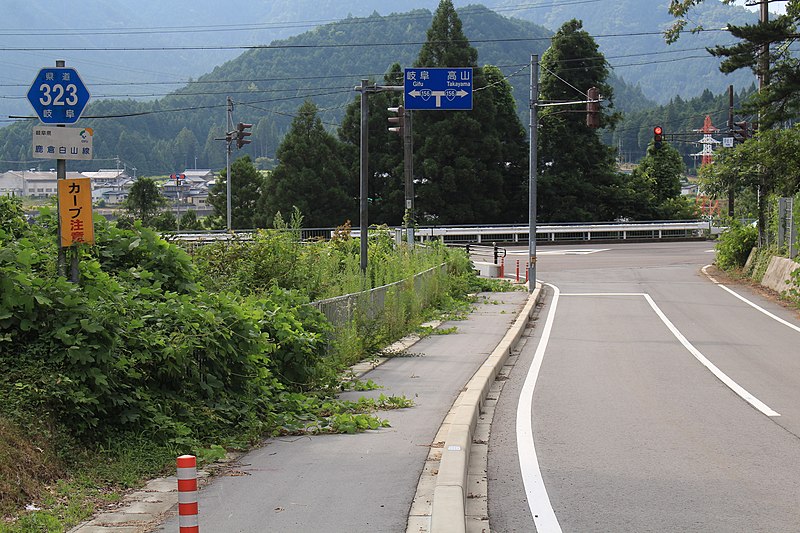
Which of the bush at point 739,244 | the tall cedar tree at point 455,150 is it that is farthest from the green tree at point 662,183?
the bush at point 739,244

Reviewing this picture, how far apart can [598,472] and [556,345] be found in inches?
418

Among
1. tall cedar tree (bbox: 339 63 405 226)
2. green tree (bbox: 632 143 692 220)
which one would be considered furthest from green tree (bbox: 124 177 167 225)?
green tree (bbox: 632 143 692 220)

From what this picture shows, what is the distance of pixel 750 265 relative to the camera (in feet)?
117

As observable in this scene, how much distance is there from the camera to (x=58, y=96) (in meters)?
9.03

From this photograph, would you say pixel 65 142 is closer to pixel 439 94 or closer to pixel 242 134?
pixel 439 94

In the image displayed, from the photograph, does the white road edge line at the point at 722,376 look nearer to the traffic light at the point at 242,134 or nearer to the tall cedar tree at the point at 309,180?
the traffic light at the point at 242,134

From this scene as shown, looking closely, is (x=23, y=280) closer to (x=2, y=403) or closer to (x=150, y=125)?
(x=2, y=403)

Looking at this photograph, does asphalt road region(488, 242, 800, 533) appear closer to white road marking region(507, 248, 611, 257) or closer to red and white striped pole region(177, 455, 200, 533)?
red and white striped pole region(177, 455, 200, 533)

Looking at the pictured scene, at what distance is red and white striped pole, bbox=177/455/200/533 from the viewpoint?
4578 millimetres

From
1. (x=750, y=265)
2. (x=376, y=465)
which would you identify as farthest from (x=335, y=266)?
(x=750, y=265)

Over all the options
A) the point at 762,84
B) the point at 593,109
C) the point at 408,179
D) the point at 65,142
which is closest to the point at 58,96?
the point at 65,142

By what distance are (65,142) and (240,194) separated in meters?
61.7

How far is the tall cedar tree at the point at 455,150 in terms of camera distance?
215ft

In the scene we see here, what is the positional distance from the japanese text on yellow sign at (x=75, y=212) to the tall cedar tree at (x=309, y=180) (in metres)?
56.6
